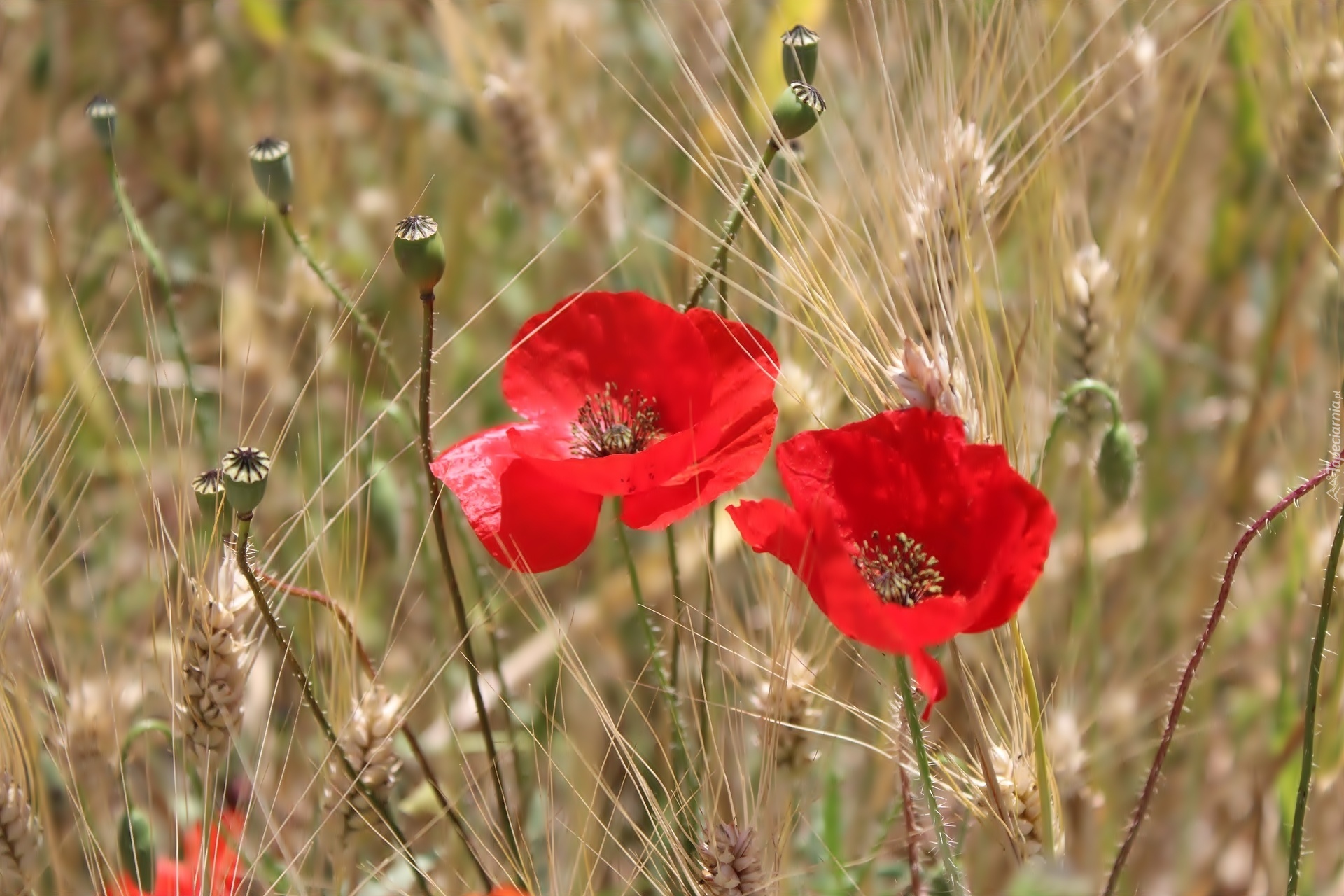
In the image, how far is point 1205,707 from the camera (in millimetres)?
910

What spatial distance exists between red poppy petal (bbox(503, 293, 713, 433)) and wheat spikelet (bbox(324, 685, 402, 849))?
0.48 ft

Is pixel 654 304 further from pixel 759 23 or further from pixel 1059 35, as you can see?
pixel 759 23

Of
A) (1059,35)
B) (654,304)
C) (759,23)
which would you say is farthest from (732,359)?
(759,23)

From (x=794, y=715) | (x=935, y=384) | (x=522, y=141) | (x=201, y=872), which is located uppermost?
(x=522, y=141)

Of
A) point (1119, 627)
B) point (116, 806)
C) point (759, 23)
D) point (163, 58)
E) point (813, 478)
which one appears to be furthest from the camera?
point (163, 58)

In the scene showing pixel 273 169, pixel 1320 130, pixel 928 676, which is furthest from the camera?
pixel 1320 130

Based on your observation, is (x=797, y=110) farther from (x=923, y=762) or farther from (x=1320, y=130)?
(x=1320, y=130)

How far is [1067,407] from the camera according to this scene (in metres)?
0.72

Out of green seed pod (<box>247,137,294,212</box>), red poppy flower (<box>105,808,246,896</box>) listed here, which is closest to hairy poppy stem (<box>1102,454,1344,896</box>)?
red poppy flower (<box>105,808,246,896</box>)

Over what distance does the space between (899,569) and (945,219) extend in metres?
0.17

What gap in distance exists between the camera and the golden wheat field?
56 cm

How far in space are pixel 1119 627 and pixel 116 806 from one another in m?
0.71

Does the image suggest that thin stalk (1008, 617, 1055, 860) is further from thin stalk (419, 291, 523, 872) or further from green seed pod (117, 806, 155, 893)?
green seed pod (117, 806, 155, 893)

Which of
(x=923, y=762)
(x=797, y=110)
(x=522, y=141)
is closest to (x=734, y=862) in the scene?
(x=923, y=762)
